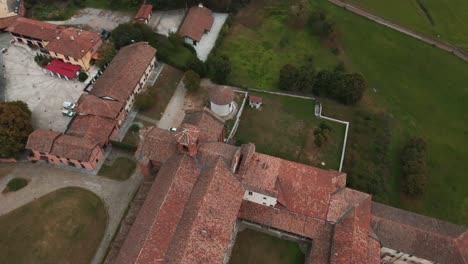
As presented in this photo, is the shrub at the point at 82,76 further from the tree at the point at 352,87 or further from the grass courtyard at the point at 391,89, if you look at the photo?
the tree at the point at 352,87

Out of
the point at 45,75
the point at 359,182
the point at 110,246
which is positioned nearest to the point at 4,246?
the point at 110,246

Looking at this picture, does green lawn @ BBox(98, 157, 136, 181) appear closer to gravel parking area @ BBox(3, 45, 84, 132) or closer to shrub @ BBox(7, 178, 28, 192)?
shrub @ BBox(7, 178, 28, 192)

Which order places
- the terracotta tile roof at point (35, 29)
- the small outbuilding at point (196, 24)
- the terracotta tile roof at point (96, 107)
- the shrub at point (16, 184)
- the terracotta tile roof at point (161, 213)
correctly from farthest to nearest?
the small outbuilding at point (196, 24) < the terracotta tile roof at point (35, 29) < the terracotta tile roof at point (96, 107) < the shrub at point (16, 184) < the terracotta tile roof at point (161, 213)

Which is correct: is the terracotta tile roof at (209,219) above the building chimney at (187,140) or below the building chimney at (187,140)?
below

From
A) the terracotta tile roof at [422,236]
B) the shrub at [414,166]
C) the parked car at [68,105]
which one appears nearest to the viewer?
the terracotta tile roof at [422,236]

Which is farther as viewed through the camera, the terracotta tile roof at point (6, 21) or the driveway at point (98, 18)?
the driveway at point (98, 18)

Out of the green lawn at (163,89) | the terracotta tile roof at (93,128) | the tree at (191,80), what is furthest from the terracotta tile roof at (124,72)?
the tree at (191,80)

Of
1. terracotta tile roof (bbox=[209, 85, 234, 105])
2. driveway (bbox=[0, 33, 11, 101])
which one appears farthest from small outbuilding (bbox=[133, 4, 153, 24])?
terracotta tile roof (bbox=[209, 85, 234, 105])
